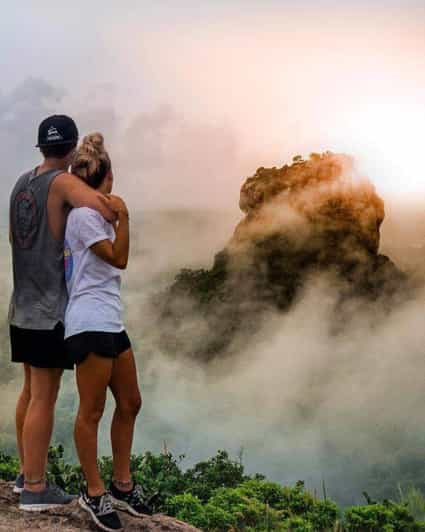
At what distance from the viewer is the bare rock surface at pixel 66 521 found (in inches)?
188

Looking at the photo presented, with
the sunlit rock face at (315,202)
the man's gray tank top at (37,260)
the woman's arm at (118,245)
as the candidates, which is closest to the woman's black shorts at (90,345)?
the man's gray tank top at (37,260)

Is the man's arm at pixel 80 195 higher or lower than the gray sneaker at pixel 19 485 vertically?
higher

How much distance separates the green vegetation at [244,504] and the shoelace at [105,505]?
1792mm

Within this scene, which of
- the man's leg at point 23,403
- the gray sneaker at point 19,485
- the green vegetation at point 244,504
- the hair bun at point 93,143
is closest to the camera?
the hair bun at point 93,143

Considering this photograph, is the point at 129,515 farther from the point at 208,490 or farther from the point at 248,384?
the point at 248,384

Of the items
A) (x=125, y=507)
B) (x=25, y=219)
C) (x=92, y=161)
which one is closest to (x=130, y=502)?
(x=125, y=507)

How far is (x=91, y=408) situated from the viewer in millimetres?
4598

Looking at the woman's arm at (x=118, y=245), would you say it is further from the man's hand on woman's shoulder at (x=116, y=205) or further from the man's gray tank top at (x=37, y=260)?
the man's gray tank top at (x=37, y=260)

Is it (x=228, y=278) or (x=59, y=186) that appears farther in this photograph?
(x=228, y=278)

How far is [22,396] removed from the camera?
4.97 meters

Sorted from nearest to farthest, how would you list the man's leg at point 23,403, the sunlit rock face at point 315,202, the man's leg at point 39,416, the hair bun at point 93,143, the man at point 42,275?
1. the hair bun at point 93,143
2. the man at point 42,275
3. the man's leg at point 39,416
4. the man's leg at point 23,403
5. the sunlit rock face at point 315,202

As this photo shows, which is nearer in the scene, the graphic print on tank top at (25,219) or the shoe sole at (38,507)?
the graphic print on tank top at (25,219)

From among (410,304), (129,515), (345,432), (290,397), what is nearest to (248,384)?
(290,397)

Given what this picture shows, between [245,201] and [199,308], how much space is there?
6953 mm
